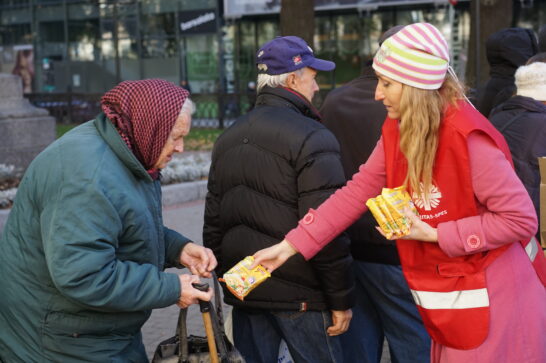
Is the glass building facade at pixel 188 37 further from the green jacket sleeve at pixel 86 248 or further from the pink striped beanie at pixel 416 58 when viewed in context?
the green jacket sleeve at pixel 86 248

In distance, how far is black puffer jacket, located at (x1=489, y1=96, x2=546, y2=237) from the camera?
4.43 meters

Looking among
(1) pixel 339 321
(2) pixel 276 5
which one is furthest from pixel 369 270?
(2) pixel 276 5

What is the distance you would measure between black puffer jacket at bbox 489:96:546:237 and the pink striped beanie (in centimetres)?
178

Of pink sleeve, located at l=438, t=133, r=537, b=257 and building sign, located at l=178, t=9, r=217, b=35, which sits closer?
pink sleeve, located at l=438, t=133, r=537, b=257

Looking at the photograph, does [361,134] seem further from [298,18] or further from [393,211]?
[298,18]

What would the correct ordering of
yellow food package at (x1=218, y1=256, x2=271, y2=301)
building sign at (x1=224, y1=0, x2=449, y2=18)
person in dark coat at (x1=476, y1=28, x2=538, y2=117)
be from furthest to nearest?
1. building sign at (x1=224, y1=0, x2=449, y2=18)
2. person in dark coat at (x1=476, y1=28, x2=538, y2=117)
3. yellow food package at (x1=218, y1=256, x2=271, y2=301)

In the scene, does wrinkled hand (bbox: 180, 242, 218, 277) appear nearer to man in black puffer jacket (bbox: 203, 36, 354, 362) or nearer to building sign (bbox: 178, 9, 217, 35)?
man in black puffer jacket (bbox: 203, 36, 354, 362)

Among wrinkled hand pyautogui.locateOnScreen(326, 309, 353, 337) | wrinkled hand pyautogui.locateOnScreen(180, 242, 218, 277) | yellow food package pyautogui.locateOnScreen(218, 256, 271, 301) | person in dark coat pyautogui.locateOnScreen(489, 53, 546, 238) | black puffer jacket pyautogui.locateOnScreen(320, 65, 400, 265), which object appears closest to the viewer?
yellow food package pyautogui.locateOnScreen(218, 256, 271, 301)

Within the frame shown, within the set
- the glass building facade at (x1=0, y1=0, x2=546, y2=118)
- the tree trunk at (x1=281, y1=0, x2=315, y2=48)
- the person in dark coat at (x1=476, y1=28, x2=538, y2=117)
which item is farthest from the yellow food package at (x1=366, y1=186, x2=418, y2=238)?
the glass building facade at (x1=0, y1=0, x2=546, y2=118)

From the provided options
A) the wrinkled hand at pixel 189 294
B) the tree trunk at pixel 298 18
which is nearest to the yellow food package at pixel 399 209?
the wrinkled hand at pixel 189 294

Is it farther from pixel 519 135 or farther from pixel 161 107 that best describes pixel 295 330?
pixel 519 135

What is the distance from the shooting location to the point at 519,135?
14.7 feet

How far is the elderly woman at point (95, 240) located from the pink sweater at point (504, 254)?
89 cm

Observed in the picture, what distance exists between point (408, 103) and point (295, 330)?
139 centimetres
